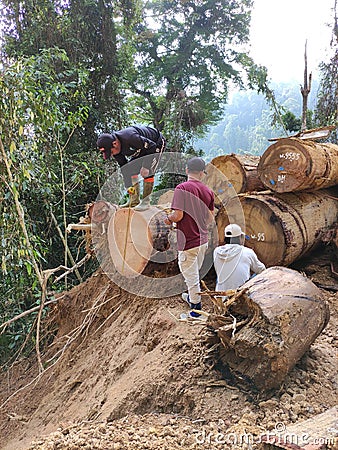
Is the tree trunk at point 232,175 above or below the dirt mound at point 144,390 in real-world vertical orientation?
above

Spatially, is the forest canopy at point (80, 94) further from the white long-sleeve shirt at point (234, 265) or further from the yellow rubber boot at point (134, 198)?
the white long-sleeve shirt at point (234, 265)

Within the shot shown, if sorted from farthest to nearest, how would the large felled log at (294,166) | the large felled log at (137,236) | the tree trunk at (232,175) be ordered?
the tree trunk at (232,175) < the large felled log at (137,236) < the large felled log at (294,166)

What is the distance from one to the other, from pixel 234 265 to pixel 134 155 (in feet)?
5.82

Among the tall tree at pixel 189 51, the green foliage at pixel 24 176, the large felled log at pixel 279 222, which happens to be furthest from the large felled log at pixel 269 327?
the tall tree at pixel 189 51

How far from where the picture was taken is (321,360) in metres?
2.43

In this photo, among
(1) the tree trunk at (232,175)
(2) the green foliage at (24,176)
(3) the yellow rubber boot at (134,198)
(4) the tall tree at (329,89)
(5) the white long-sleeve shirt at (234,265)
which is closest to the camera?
(5) the white long-sleeve shirt at (234,265)

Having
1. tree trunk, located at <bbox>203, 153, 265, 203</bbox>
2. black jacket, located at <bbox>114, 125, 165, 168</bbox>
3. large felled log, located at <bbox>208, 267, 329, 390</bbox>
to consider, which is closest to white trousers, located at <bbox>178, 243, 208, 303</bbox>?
large felled log, located at <bbox>208, 267, 329, 390</bbox>

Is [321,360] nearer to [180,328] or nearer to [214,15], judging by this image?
[180,328]

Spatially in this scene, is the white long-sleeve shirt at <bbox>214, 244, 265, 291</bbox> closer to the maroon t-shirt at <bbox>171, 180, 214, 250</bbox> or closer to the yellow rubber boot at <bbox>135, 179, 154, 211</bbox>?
the maroon t-shirt at <bbox>171, 180, 214, 250</bbox>

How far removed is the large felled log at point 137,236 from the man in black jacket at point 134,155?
0.16 metres

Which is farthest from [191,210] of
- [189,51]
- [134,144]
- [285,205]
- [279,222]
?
[189,51]

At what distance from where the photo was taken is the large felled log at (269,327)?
83.8 inches

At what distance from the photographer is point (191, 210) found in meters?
3.38

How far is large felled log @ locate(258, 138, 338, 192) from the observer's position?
369cm
